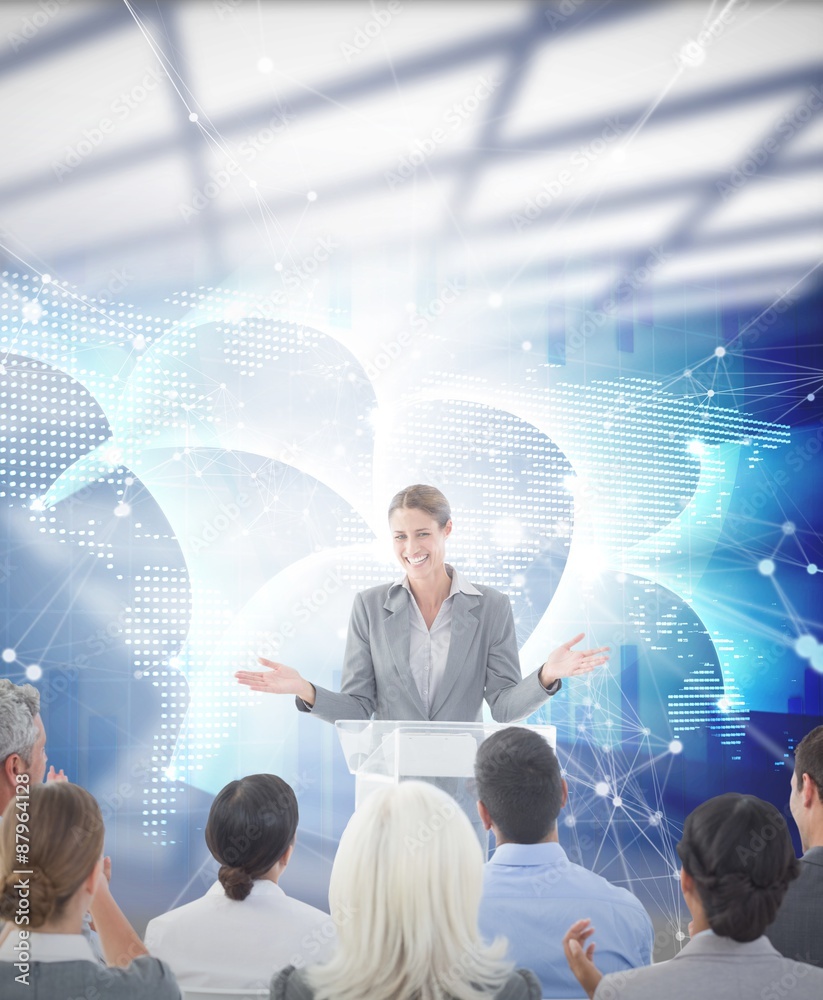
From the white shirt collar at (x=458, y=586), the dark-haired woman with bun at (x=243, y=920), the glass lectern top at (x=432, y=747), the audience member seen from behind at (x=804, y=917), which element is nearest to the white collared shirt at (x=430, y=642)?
the white shirt collar at (x=458, y=586)

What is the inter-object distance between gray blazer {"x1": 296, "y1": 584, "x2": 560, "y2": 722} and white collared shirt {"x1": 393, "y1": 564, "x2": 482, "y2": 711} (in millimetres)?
21

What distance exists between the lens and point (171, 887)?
336 centimetres

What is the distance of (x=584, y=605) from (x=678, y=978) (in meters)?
2.97

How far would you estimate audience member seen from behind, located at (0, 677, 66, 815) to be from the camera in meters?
1.87

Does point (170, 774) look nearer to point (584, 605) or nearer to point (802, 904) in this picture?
point (584, 605)

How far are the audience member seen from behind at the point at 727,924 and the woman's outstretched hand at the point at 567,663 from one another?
957mm

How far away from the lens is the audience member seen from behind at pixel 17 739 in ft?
6.13

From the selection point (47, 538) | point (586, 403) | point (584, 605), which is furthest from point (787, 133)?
point (47, 538)

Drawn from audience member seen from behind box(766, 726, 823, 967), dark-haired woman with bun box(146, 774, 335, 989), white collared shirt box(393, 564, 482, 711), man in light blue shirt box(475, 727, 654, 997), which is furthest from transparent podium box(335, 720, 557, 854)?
white collared shirt box(393, 564, 482, 711)

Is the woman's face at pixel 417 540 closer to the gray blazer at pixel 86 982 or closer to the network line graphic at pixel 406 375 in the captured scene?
the network line graphic at pixel 406 375

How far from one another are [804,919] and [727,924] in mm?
416

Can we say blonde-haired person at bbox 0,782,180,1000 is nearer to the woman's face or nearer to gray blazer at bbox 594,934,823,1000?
gray blazer at bbox 594,934,823,1000

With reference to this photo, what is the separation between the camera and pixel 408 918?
1271 mm

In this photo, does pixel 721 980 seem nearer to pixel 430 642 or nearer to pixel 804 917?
pixel 804 917
